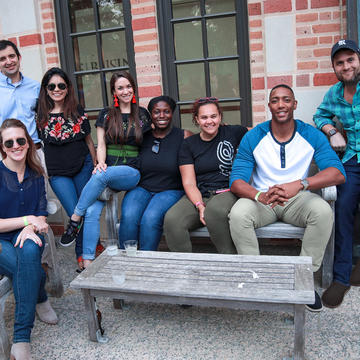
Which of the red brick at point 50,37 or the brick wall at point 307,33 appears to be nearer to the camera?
the brick wall at point 307,33

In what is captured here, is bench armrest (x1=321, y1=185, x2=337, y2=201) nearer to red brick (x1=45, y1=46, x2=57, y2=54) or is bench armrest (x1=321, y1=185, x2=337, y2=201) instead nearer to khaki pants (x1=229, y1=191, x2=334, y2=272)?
khaki pants (x1=229, y1=191, x2=334, y2=272)

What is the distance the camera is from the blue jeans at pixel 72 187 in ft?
11.0

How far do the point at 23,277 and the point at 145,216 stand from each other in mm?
1014

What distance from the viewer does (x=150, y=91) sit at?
13.3ft

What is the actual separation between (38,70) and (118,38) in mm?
941

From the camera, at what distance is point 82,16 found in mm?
4340

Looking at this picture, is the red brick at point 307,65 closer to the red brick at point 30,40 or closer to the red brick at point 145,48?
the red brick at point 145,48

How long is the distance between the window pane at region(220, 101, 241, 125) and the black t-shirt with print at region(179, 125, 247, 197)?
2.78 feet

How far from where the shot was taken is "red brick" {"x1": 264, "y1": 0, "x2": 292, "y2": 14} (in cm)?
342

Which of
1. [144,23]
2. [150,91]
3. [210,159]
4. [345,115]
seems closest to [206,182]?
[210,159]

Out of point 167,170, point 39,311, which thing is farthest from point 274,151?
point 39,311

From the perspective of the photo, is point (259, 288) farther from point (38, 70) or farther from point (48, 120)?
point (38, 70)

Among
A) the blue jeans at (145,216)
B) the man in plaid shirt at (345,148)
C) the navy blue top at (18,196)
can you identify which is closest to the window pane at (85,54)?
the blue jeans at (145,216)

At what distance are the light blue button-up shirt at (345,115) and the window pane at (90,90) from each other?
246 cm
